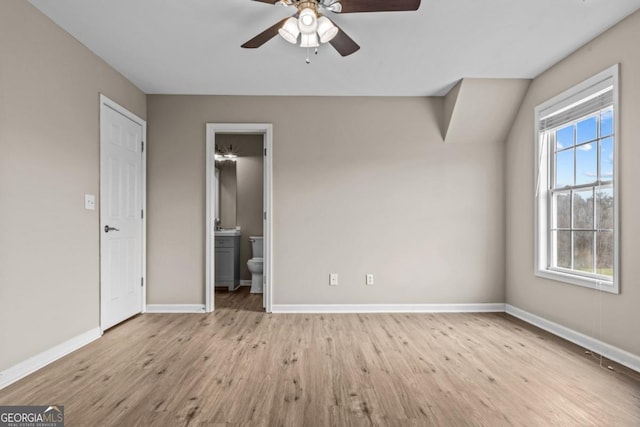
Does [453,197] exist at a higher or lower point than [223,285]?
higher

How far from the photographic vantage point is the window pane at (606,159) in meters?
2.82

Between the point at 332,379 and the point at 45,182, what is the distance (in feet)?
8.17

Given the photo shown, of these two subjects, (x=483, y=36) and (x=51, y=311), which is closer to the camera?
(x=51, y=311)

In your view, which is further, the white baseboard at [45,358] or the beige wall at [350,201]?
the beige wall at [350,201]

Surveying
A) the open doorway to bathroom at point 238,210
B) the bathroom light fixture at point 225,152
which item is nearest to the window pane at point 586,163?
the open doorway to bathroom at point 238,210

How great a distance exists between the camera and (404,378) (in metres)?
2.36

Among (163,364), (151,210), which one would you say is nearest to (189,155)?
(151,210)

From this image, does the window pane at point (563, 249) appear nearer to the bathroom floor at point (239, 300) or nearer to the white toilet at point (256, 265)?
the bathroom floor at point (239, 300)

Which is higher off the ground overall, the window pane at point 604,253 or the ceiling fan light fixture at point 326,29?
the ceiling fan light fixture at point 326,29

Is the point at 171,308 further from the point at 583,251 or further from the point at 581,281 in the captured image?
the point at 583,251

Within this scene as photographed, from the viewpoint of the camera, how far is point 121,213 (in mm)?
3615

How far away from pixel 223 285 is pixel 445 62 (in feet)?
14.0

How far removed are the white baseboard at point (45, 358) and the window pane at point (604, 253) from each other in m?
4.36

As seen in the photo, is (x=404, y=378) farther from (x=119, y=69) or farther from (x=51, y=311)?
(x=119, y=69)
